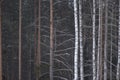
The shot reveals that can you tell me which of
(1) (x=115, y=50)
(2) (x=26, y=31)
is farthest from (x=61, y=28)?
(1) (x=115, y=50)

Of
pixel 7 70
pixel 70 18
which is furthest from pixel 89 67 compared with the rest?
pixel 7 70

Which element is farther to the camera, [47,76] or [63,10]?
[63,10]

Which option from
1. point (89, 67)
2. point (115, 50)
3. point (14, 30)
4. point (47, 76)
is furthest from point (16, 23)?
point (115, 50)

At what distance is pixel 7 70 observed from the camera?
19781 mm

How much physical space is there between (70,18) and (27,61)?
4385mm

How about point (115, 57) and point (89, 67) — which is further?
point (115, 57)

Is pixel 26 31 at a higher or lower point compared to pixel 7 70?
higher

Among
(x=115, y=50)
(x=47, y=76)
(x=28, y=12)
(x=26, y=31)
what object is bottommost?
(x=47, y=76)

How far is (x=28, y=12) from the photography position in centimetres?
2047

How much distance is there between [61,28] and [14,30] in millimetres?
3629

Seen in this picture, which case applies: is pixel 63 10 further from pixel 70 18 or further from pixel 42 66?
pixel 42 66

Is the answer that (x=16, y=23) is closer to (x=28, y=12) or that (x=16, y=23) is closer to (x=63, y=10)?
(x=28, y=12)

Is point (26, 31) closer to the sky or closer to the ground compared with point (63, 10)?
closer to the ground

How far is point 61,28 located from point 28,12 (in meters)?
2.64
